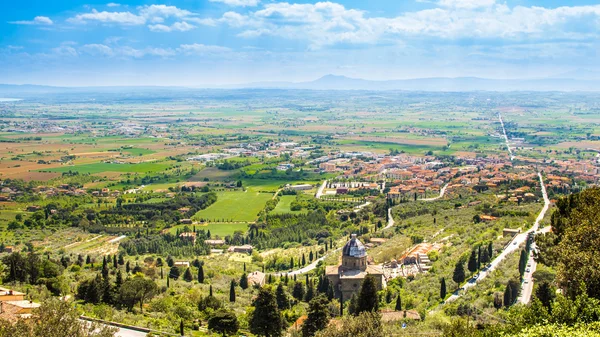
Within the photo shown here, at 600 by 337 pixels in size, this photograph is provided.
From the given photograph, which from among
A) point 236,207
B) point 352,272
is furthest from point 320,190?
point 352,272

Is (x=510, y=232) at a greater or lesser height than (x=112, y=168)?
greater

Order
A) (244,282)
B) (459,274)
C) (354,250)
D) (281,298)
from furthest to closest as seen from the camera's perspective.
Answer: (244,282) → (354,250) → (459,274) → (281,298)

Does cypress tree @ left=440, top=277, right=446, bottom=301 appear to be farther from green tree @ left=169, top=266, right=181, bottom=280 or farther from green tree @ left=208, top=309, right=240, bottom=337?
green tree @ left=169, top=266, right=181, bottom=280

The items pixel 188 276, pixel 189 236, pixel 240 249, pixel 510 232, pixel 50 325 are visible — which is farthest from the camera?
pixel 189 236

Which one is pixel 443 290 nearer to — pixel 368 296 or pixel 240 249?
pixel 368 296

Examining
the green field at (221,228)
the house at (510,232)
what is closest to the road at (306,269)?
the house at (510,232)

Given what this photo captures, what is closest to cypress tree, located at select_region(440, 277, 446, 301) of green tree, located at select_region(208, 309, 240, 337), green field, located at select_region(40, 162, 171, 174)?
green tree, located at select_region(208, 309, 240, 337)

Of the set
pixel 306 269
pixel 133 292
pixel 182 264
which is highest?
pixel 133 292
